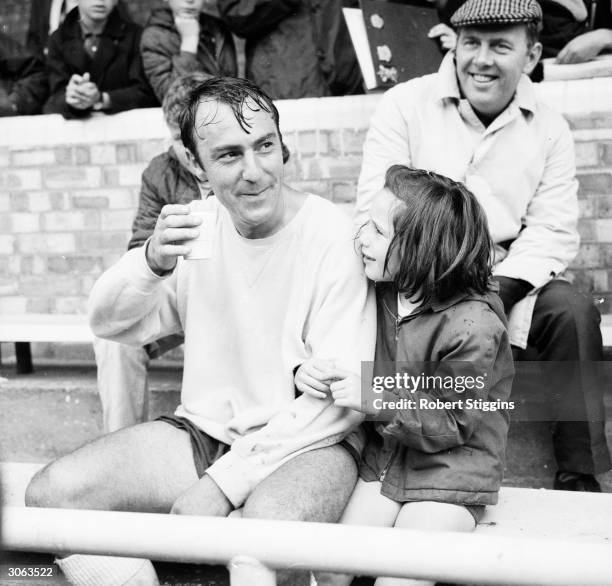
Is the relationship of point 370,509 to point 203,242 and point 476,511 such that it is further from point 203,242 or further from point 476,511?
point 203,242

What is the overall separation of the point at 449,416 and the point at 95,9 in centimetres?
347

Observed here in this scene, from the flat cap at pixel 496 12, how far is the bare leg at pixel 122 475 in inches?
70.2

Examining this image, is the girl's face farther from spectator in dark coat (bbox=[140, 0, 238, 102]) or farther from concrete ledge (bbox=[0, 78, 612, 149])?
spectator in dark coat (bbox=[140, 0, 238, 102])

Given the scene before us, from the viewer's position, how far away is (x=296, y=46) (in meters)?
4.64

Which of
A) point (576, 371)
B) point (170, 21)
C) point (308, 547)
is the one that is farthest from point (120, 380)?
point (170, 21)

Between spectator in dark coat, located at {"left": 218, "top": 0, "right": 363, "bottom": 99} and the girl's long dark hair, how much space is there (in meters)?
2.37

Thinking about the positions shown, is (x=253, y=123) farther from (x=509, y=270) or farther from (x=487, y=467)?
(x=509, y=270)

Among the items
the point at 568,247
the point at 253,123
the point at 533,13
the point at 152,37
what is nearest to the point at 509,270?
the point at 568,247

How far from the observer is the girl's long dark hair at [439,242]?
2195 millimetres

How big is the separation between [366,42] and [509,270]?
5.17 feet

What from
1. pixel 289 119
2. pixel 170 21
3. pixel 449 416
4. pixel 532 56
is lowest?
pixel 449 416

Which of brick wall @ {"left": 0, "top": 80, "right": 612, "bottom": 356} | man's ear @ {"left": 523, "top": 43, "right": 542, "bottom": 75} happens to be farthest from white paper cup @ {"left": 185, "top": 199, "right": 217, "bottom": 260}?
brick wall @ {"left": 0, "top": 80, "right": 612, "bottom": 356}

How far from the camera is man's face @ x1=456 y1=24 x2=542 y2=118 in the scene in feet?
10.6

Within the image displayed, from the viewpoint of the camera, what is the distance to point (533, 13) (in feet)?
10.6
